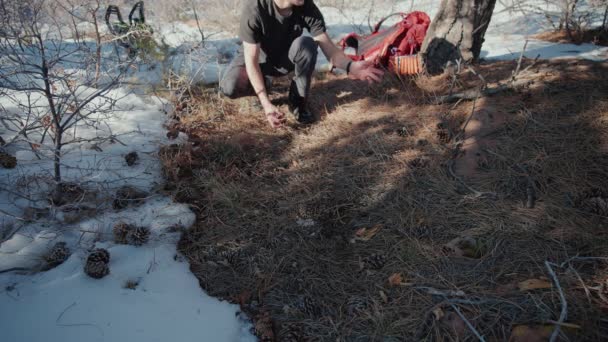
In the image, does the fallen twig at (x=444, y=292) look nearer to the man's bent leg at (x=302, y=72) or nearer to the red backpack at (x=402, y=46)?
the man's bent leg at (x=302, y=72)

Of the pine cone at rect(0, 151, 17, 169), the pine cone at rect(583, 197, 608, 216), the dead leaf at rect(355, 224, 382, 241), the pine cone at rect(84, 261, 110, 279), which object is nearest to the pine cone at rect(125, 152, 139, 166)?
the pine cone at rect(0, 151, 17, 169)

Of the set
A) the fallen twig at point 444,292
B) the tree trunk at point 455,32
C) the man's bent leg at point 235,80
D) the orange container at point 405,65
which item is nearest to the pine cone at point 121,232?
the fallen twig at point 444,292

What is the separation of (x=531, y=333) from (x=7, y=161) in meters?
2.65

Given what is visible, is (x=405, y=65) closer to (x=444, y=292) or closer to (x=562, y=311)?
(x=444, y=292)

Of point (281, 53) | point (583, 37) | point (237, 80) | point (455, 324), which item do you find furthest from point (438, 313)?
point (583, 37)

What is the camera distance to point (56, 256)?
148 centimetres

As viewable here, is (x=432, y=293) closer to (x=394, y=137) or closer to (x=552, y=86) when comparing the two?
(x=394, y=137)

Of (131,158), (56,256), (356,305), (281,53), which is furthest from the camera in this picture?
(281,53)

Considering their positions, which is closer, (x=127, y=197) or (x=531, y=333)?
(x=531, y=333)

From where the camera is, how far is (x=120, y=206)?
180 cm

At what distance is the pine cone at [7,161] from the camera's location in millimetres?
1901

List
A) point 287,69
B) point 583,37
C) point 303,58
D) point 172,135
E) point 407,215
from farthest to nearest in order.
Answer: point 583,37 < point 287,69 < point 303,58 < point 172,135 < point 407,215

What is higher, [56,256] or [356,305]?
[56,256]

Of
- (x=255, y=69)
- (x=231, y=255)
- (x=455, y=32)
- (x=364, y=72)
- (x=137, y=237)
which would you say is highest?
(x=255, y=69)
